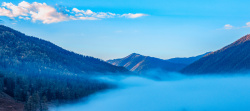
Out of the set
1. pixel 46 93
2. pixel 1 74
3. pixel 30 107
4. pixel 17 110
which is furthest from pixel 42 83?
pixel 30 107

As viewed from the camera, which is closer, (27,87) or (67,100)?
(27,87)

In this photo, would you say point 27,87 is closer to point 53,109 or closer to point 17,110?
point 53,109

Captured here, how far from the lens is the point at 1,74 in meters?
182

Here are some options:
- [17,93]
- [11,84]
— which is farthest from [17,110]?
[11,84]

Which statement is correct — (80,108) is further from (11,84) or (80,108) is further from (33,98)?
(33,98)

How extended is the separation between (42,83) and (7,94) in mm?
40221

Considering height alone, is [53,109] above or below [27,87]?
below

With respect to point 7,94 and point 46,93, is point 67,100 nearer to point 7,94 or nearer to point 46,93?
point 46,93

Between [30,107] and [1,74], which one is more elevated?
[1,74]

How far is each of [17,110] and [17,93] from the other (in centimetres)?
2672

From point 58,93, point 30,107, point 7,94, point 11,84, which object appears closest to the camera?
point 30,107

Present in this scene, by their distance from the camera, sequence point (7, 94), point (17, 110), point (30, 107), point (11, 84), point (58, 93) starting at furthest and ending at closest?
point (58, 93)
point (11, 84)
point (7, 94)
point (17, 110)
point (30, 107)

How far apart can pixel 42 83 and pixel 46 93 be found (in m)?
17.8

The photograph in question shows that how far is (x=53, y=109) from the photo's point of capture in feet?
540
